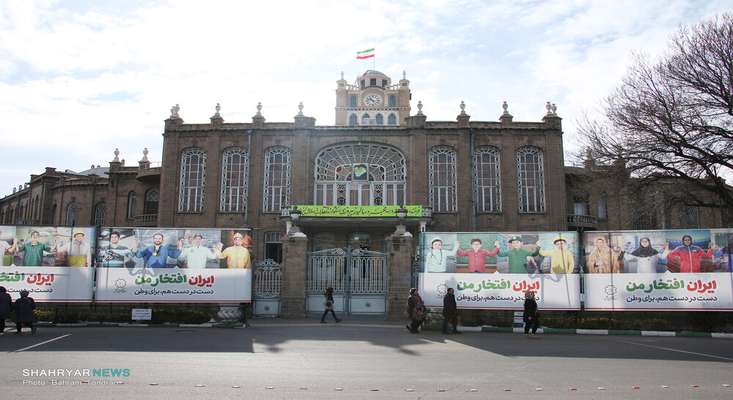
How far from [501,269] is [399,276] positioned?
168 inches

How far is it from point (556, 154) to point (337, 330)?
22.4 meters

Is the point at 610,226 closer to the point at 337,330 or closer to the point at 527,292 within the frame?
the point at 527,292

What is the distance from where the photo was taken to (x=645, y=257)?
18016 millimetres

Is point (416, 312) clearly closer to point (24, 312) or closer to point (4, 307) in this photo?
point (24, 312)

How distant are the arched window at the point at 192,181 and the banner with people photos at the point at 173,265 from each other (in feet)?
54.8

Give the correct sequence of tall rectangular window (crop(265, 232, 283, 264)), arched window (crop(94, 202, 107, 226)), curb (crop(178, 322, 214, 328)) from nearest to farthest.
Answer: curb (crop(178, 322, 214, 328))
tall rectangular window (crop(265, 232, 283, 264))
arched window (crop(94, 202, 107, 226))

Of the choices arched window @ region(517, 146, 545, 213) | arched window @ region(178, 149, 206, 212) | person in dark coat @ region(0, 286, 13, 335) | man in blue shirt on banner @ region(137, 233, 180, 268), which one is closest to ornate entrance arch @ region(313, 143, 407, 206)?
arched window @ region(517, 146, 545, 213)

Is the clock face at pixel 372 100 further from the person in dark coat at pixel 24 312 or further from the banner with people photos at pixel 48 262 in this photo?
the person in dark coat at pixel 24 312

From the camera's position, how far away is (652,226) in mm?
38875

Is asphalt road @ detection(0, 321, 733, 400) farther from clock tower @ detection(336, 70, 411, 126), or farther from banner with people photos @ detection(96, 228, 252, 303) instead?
clock tower @ detection(336, 70, 411, 126)

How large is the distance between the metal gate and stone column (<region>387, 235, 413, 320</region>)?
54cm

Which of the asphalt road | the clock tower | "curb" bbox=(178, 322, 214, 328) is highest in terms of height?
the clock tower

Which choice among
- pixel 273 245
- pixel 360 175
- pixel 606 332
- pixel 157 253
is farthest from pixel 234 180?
pixel 606 332

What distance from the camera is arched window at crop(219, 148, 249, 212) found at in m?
35.3
